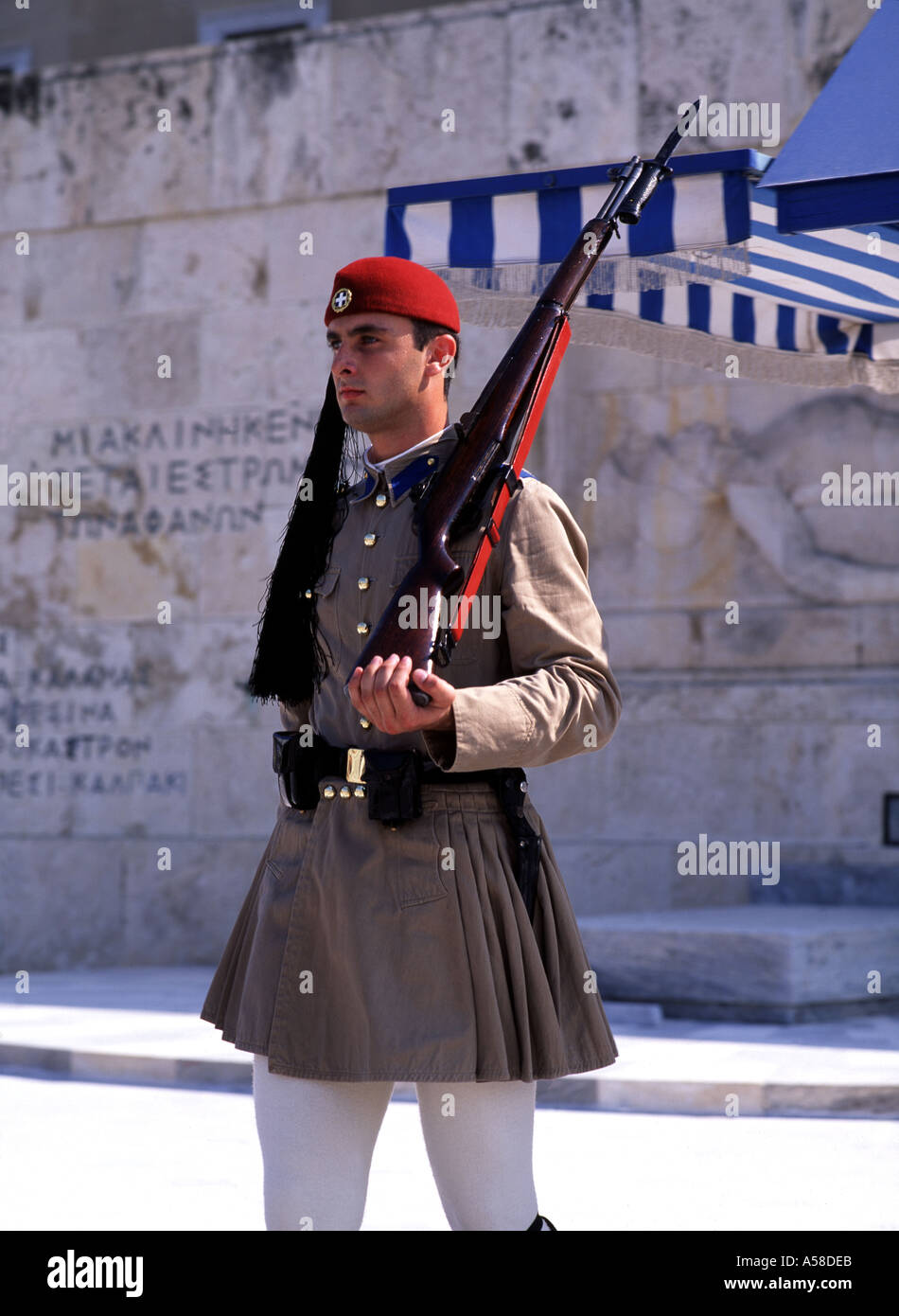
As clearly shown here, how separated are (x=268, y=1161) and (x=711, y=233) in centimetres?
310

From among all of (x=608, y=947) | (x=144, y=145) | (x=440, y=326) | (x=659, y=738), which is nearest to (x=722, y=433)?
(x=659, y=738)

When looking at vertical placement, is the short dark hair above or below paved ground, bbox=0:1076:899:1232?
above

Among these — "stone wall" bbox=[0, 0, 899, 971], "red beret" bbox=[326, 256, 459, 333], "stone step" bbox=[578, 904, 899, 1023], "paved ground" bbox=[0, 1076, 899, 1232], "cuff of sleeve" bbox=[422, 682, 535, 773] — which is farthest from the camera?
"stone wall" bbox=[0, 0, 899, 971]

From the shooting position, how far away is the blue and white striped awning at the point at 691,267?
4715 millimetres

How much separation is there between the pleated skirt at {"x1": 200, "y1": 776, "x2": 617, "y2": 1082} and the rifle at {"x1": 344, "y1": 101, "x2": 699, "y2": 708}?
0.82 feet

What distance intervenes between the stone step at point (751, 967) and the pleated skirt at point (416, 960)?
15.1 feet

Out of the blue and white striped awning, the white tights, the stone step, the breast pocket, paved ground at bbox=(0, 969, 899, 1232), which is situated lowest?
paved ground at bbox=(0, 969, 899, 1232)

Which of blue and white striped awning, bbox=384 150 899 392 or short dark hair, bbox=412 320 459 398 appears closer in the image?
short dark hair, bbox=412 320 459 398

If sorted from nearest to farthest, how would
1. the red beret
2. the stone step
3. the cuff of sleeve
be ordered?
the cuff of sleeve
the red beret
the stone step

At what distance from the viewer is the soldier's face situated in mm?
2541

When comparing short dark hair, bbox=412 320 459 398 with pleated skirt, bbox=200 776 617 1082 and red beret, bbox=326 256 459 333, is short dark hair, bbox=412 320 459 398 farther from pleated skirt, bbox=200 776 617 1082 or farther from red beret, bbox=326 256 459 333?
pleated skirt, bbox=200 776 617 1082

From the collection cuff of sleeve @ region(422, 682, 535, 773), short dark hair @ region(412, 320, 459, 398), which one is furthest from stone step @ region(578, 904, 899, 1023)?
cuff of sleeve @ region(422, 682, 535, 773)
